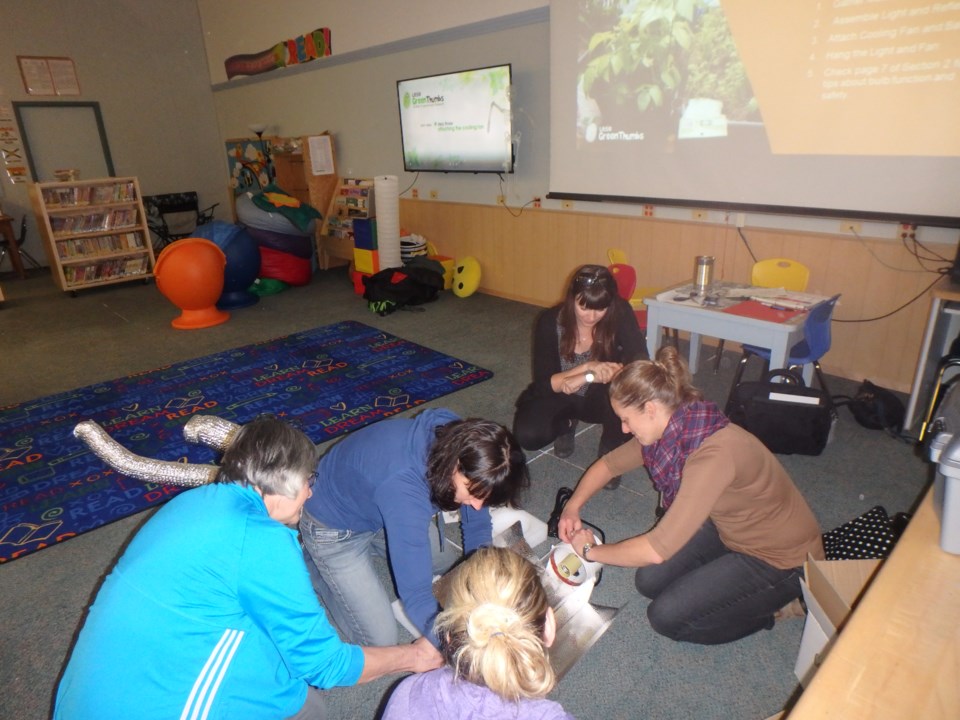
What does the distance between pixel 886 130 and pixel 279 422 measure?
351 cm

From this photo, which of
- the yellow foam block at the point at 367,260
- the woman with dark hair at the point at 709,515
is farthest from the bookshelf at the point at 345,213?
the woman with dark hair at the point at 709,515

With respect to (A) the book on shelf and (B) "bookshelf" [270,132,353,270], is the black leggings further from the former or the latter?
(A) the book on shelf

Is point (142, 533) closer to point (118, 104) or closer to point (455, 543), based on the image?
point (455, 543)

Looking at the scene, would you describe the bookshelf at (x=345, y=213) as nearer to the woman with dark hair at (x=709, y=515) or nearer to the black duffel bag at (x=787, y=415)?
the black duffel bag at (x=787, y=415)

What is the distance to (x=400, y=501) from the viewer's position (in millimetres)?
1470

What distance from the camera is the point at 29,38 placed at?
761cm

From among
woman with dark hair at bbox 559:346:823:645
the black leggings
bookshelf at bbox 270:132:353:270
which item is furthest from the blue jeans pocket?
bookshelf at bbox 270:132:353:270

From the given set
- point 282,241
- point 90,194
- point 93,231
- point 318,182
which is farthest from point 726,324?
point 90,194

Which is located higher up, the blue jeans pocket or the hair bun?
the hair bun

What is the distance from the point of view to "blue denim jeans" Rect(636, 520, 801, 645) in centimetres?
176

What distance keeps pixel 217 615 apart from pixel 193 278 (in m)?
4.75

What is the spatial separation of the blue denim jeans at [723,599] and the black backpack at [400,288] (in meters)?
4.21

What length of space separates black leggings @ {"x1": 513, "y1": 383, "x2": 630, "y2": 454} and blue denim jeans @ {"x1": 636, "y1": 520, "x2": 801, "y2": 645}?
96cm

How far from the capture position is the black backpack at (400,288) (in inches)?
222
